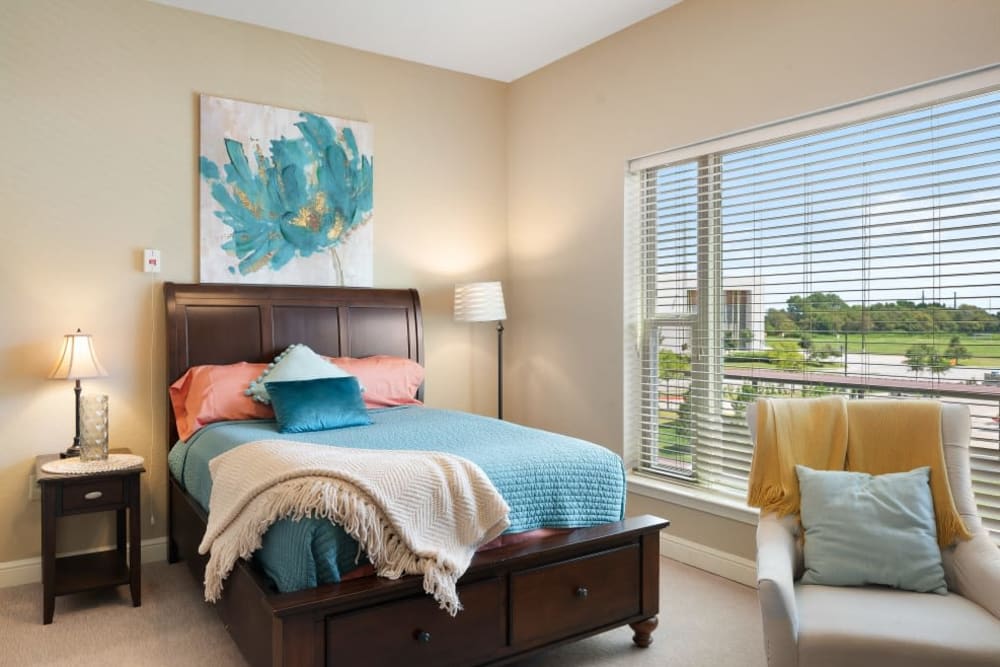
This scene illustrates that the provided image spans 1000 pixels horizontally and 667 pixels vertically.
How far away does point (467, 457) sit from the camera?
255cm

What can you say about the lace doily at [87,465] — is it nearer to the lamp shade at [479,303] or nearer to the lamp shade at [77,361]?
the lamp shade at [77,361]

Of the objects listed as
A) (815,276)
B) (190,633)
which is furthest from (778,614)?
(190,633)

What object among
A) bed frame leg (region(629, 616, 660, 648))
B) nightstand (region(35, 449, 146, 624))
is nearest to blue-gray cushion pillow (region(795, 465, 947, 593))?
bed frame leg (region(629, 616, 660, 648))

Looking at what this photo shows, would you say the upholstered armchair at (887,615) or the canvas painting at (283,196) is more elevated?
the canvas painting at (283,196)

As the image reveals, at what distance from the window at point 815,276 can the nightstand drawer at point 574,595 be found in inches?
43.5

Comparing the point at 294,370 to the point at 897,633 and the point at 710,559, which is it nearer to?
the point at 710,559

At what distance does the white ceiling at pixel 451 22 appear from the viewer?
3709 millimetres

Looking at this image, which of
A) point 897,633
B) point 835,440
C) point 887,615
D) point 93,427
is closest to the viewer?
point 897,633

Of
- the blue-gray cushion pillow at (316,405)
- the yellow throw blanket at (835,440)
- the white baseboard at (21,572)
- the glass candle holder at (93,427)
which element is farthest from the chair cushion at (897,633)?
the white baseboard at (21,572)

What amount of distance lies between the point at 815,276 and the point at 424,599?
2170mm

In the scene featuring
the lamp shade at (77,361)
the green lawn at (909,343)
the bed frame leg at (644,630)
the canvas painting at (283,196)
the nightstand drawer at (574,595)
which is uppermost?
the canvas painting at (283,196)

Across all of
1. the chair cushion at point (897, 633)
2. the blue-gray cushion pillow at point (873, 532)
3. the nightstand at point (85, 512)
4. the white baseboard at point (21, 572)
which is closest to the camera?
the chair cushion at point (897, 633)

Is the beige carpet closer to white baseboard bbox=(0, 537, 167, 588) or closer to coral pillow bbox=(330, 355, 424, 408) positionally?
white baseboard bbox=(0, 537, 167, 588)

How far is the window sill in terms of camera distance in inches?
134
